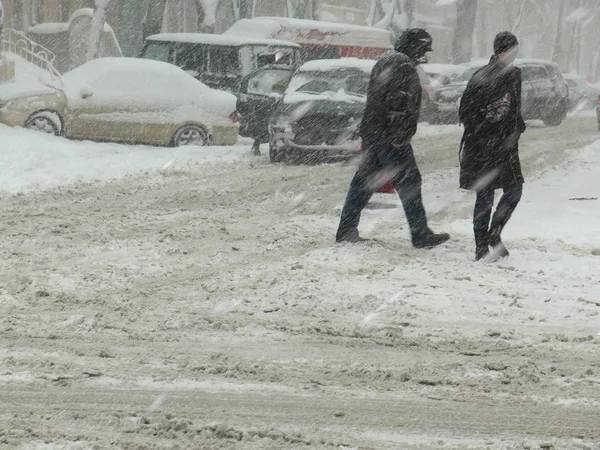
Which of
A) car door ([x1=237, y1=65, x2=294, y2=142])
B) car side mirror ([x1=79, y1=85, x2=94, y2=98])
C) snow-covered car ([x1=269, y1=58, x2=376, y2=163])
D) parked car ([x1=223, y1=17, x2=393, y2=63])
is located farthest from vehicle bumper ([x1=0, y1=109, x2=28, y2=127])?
parked car ([x1=223, y1=17, x2=393, y2=63])

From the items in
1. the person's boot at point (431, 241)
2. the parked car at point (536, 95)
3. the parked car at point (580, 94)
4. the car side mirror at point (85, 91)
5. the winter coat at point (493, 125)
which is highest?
the winter coat at point (493, 125)

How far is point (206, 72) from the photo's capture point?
20.7 metres

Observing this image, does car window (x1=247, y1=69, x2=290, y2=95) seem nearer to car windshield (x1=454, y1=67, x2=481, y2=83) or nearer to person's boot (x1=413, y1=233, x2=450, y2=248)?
car windshield (x1=454, y1=67, x2=481, y2=83)

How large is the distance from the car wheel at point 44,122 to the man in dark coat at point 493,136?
32.5 feet

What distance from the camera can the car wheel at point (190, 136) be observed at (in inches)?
665

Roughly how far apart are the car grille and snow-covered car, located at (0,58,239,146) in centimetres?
211

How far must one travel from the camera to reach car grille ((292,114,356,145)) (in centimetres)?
1552

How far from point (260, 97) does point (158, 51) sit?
480 centimetres

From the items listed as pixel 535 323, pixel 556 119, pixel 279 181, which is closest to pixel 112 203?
pixel 279 181

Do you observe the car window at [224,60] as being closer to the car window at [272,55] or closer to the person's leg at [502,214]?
the car window at [272,55]

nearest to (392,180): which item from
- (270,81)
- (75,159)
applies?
(75,159)

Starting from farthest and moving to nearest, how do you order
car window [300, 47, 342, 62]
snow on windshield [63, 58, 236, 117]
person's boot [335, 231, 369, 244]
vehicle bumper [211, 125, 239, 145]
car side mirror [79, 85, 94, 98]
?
car window [300, 47, 342, 62] < vehicle bumper [211, 125, 239, 145] < snow on windshield [63, 58, 236, 117] < car side mirror [79, 85, 94, 98] < person's boot [335, 231, 369, 244]

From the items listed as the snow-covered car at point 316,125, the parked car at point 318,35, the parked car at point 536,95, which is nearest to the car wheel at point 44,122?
the snow-covered car at point 316,125

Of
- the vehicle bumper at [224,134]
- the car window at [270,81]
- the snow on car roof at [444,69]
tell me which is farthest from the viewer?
the snow on car roof at [444,69]
